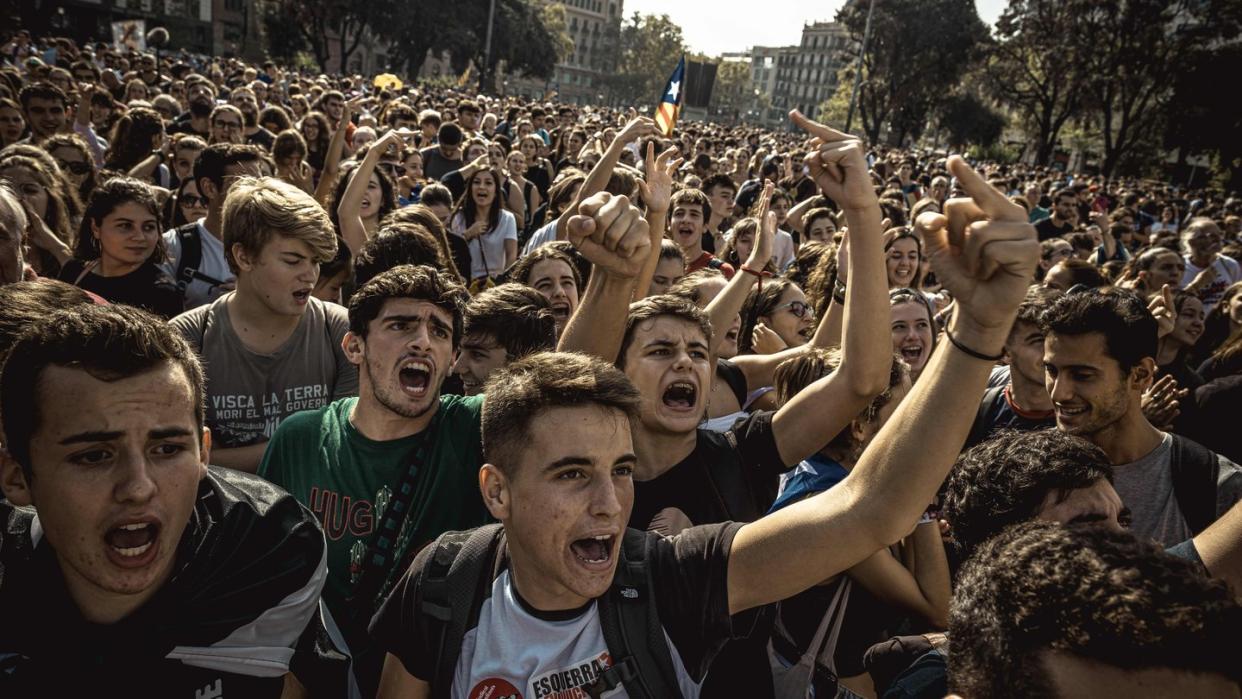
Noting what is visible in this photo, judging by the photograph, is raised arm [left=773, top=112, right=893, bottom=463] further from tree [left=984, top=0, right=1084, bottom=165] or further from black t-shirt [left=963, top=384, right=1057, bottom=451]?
tree [left=984, top=0, right=1084, bottom=165]

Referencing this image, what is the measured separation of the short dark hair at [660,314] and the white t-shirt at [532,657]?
1.24 metres

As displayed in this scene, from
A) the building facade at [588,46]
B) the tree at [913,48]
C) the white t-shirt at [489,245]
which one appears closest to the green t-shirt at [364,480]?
the white t-shirt at [489,245]

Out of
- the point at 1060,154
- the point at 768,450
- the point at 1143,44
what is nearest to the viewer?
the point at 768,450

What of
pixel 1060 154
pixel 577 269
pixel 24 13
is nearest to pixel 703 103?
pixel 577 269

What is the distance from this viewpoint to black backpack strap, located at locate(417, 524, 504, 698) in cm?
180

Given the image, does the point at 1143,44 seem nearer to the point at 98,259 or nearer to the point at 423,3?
the point at 423,3

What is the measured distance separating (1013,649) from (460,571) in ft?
3.90

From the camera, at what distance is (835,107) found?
279 feet

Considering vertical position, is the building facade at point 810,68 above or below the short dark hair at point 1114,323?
above

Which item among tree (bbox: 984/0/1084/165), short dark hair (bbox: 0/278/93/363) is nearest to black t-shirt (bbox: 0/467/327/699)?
short dark hair (bbox: 0/278/93/363)

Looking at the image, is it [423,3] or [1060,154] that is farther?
[1060,154]

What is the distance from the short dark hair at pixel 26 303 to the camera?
2.11 m

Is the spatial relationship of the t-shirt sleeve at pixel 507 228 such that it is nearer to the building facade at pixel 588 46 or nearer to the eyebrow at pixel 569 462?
the eyebrow at pixel 569 462

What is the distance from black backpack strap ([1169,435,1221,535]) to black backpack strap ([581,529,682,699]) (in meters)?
1.99
